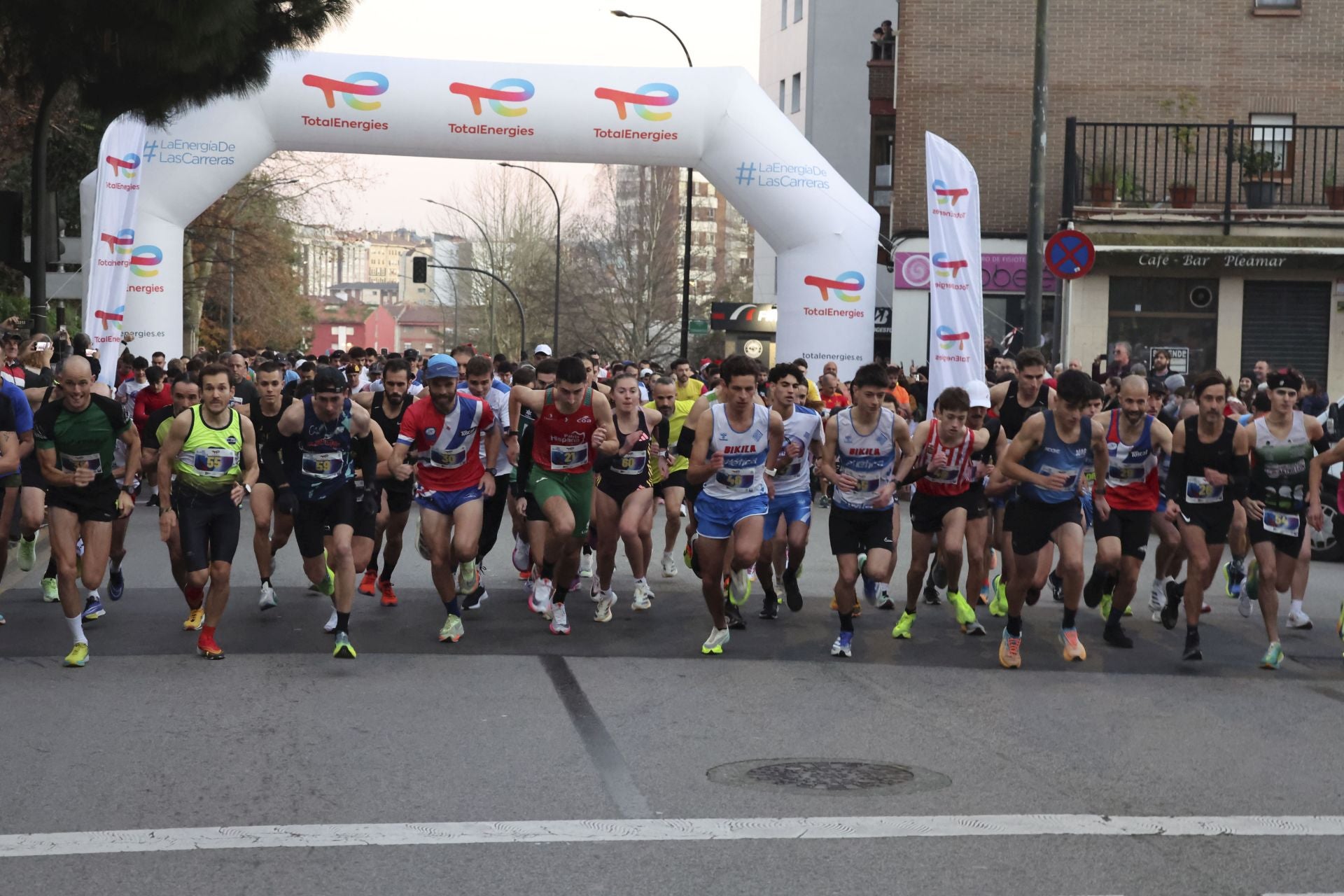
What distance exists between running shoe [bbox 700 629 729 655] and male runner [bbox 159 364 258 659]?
2832 millimetres

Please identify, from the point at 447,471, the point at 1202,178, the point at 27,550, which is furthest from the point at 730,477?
the point at 1202,178

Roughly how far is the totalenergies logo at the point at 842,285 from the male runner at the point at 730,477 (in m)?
11.4

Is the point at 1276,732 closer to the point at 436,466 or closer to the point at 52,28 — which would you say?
the point at 436,466

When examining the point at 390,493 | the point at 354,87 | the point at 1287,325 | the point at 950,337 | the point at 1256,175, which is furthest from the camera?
the point at 1287,325

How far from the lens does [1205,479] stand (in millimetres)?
9977

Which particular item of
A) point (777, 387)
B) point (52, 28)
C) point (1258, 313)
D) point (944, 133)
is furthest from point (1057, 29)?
point (52, 28)

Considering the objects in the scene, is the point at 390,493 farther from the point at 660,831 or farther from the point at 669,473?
the point at 660,831

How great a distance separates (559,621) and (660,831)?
468 centimetres

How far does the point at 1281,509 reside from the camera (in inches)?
387

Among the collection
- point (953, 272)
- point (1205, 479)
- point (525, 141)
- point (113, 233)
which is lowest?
point (1205, 479)

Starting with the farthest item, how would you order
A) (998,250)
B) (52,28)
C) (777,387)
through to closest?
(998,250), (777,387), (52,28)

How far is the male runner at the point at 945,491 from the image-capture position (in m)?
10.3

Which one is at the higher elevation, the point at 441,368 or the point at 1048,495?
the point at 441,368

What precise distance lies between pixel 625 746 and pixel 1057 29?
28.2 m
